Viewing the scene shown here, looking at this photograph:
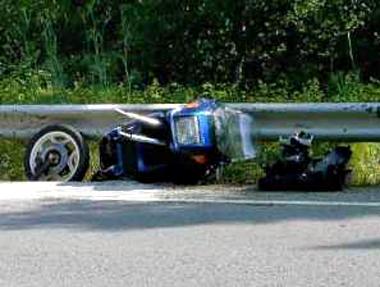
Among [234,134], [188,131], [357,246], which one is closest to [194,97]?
[234,134]

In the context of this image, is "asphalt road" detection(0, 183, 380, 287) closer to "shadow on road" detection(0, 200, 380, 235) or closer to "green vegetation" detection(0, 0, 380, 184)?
"shadow on road" detection(0, 200, 380, 235)

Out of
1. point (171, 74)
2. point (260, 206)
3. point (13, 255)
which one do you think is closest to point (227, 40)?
point (171, 74)

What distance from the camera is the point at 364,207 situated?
7422 millimetres

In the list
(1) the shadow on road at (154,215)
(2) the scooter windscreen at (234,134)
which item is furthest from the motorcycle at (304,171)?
(1) the shadow on road at (154,215)

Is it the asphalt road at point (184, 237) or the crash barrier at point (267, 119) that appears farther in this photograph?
the crash barrier at point (267, 119)

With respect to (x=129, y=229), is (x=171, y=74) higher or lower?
higher

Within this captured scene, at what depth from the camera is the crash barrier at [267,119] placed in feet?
29.2

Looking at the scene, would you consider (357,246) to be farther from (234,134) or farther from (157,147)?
(157,147)

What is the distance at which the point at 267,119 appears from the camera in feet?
30.0

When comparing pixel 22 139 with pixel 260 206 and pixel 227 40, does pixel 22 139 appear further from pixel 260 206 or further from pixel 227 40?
pixel 227 40

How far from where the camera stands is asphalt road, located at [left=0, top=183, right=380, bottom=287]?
220 inches

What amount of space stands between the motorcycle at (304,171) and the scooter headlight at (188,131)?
59 cm

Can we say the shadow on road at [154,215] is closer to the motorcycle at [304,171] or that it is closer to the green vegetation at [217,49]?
the motorcycle at [304,171]

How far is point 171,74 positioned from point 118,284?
8.74 metres
